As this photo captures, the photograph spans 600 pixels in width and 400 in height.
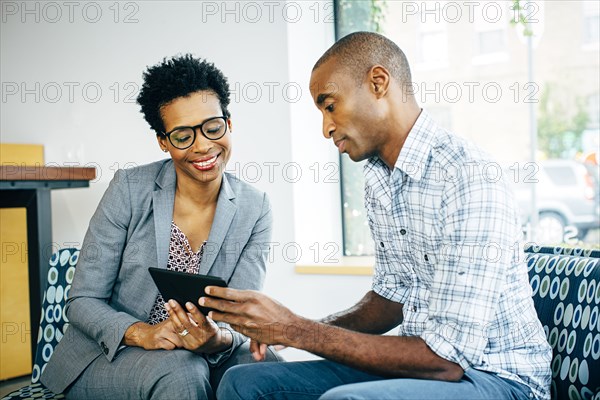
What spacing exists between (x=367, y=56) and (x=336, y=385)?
0.83 meters

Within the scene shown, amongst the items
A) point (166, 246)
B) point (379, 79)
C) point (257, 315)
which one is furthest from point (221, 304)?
point (379, 79)

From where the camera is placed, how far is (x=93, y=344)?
1.96 m

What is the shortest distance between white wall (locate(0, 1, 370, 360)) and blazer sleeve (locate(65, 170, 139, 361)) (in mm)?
1340

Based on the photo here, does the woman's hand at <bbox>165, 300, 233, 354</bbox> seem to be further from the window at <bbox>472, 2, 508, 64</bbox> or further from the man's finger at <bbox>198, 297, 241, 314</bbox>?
the window at <bbox>472, 2, 508, 64</bbox>

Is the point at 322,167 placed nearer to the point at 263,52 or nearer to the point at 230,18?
the point at 263,52

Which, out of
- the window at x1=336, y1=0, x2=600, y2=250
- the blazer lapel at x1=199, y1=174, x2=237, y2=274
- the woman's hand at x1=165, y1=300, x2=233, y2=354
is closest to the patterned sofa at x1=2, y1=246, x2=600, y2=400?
the woman's hand at x1=165, y1=300, x2=233, y2=354

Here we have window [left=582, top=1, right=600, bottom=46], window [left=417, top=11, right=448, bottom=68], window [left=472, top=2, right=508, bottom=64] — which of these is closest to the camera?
window [left=582, top=1, right=600, bottom=46]

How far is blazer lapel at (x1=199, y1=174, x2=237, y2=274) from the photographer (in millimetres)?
2055

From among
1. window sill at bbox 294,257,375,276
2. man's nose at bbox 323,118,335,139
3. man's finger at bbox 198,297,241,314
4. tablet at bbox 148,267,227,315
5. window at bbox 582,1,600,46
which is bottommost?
window sill at bbox 294,257,375,276

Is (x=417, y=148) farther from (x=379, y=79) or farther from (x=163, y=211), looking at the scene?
(x=163, y=211)

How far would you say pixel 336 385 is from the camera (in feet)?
5.64

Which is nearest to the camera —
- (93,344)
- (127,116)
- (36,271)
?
(93,344)

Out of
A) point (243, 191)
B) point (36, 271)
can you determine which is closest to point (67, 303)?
point (243, 191)

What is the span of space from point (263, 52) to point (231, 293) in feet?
6.37
